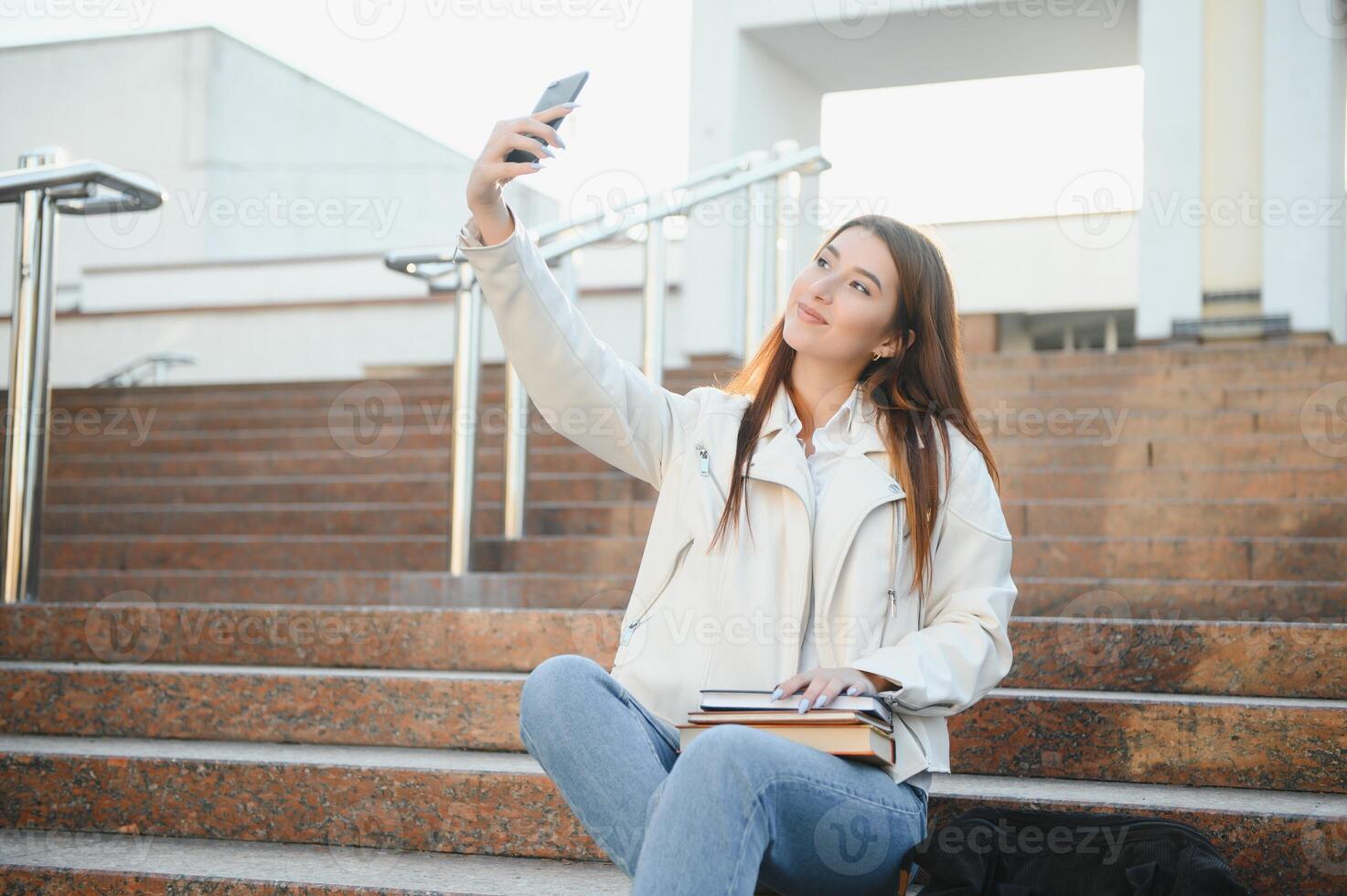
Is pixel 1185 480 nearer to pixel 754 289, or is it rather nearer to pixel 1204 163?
pixel 754 289

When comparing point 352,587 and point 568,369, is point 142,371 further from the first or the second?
point 568,369

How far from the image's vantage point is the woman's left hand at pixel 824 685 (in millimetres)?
1763

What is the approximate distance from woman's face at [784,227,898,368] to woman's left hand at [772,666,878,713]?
574mm

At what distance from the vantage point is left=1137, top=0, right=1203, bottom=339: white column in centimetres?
631

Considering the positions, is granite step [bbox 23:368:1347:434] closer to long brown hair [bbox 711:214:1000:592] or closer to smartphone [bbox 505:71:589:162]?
long brown hair [bbox 711:214:1000:592]

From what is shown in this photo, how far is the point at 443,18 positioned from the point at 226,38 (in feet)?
11.2

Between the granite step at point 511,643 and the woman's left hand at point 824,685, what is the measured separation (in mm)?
921

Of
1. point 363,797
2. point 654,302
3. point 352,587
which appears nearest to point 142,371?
point 654,302

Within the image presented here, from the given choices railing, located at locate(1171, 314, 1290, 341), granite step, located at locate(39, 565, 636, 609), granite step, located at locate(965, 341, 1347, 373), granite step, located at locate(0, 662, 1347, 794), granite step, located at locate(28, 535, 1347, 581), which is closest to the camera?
granite step, located at locate(0, 662, 1347, 794)

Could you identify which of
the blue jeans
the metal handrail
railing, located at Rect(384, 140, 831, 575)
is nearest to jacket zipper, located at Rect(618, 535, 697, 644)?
the blue jeans

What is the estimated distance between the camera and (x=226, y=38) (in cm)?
935

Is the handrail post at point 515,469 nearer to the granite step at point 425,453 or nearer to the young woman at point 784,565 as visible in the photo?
the granite step at point 425,453

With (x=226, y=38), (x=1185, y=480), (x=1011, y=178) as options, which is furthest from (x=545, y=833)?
(x=226, y=38)

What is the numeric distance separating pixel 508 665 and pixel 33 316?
4.96ft
